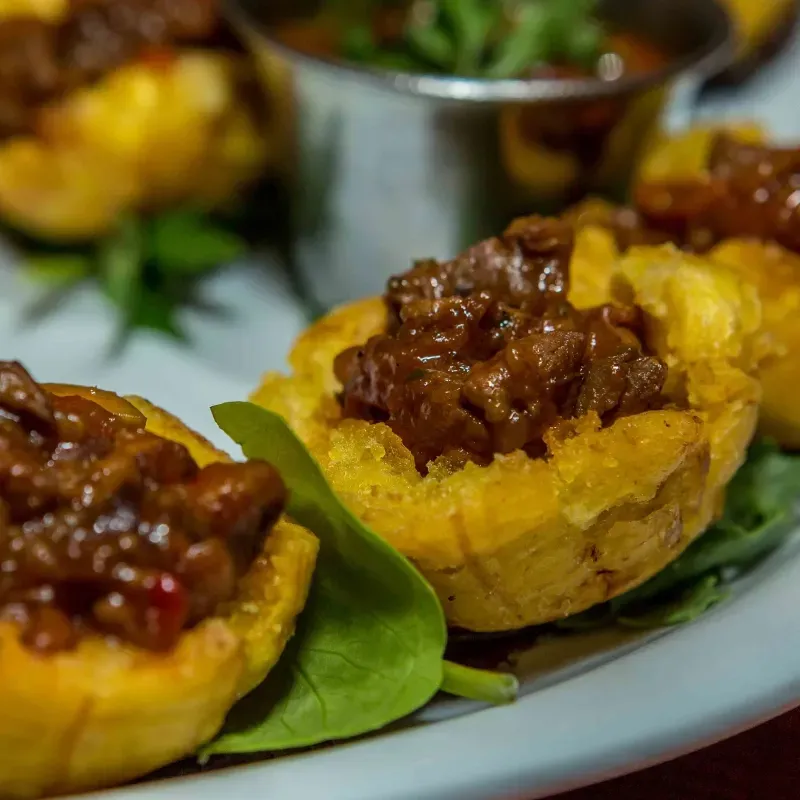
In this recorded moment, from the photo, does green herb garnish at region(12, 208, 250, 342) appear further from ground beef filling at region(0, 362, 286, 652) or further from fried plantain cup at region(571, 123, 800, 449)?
ground beef filling at region(0, 362, 286, 652)

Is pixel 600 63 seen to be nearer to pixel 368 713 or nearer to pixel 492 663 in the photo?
pixel 492 663

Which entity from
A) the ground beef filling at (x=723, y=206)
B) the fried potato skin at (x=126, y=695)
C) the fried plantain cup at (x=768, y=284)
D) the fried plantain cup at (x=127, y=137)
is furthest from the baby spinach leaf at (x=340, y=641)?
the fried plantain cup at (x=127, y=137)

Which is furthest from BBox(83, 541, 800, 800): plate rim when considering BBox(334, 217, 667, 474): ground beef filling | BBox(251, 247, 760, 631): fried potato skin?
BBox(334, 217, 667, 474): ground beef filling

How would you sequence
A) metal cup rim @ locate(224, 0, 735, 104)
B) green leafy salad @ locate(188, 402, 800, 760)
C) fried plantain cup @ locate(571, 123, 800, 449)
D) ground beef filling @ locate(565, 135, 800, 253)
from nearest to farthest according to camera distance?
green leafy salad @ locate(188, 402, 800, 760), fried plantain cup @ locate(571, 123, 800, 449), ground beef filling @ locate(565, 135, 800, 253), metal cup rim @ locate(224, 0, 735, 104)

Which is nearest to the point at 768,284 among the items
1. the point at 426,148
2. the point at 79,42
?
the point at 426,148

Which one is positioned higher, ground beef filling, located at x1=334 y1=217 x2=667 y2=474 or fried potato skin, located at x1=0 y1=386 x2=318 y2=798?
ground beef filling, located at x1=334 y1=217 x2=667 y2=474

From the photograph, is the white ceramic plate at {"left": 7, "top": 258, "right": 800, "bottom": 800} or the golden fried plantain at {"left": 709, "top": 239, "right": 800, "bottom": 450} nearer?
the white ceramic plate at {"left": 7, "top": 258, "right": 800, "bottom": 800}

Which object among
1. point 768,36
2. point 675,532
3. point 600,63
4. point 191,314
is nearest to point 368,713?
point 675,532

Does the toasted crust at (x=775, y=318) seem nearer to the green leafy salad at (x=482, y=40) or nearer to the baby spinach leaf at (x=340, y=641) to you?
the baby spinach leaf at (x=340, y=641)
